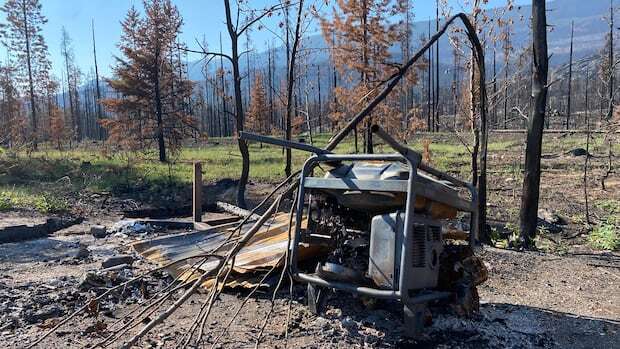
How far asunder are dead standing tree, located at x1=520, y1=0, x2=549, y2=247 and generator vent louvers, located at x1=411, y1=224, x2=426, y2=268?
624 centimetres

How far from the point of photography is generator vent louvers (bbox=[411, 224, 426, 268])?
12.5ft

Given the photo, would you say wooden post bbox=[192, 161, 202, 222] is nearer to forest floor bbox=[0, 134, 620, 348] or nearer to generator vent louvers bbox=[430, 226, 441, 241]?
forest floor bbox=[0, 134, 620, 348]

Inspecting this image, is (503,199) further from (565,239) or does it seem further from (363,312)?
(363,312)

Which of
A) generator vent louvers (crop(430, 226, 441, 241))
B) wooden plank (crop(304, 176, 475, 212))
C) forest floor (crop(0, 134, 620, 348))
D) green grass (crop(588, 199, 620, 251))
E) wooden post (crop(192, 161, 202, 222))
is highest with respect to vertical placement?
wooden plank (crop(304, 176, 475, 212))

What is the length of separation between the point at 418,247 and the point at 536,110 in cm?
646

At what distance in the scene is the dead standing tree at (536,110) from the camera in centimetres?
897

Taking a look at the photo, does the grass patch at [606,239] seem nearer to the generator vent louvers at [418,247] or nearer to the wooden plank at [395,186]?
the wooden plank at [395,186]

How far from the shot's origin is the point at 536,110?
909 centimetres

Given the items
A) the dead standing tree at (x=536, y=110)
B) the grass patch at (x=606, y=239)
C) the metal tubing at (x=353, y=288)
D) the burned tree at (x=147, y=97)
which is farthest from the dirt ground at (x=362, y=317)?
the burned tree at (x=147, y=97)

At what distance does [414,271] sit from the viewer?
3.78 m

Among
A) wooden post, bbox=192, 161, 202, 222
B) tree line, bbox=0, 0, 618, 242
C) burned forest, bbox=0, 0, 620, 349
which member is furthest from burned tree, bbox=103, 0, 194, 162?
wooden post, bbox=192, 161, 202, 222

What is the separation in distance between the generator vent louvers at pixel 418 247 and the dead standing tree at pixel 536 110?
6.24m

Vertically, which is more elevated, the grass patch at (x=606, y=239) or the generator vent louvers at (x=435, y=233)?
the generator vent louvers at (x=435, y=233)

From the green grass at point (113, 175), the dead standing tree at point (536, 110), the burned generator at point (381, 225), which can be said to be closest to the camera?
the burned generator at point (381, 225)
